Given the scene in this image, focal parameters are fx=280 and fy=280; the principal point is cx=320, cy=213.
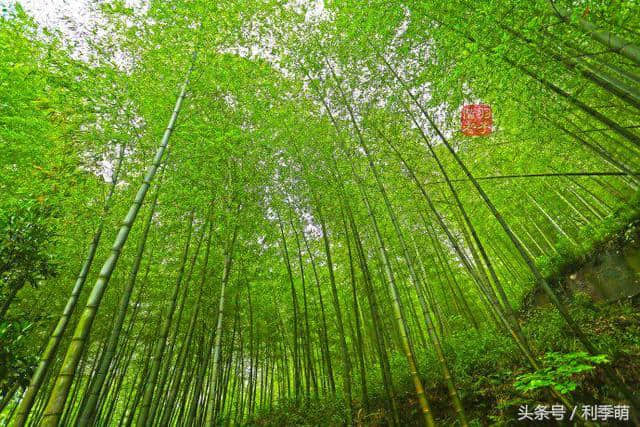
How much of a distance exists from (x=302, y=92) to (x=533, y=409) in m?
6.42

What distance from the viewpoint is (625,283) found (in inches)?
192

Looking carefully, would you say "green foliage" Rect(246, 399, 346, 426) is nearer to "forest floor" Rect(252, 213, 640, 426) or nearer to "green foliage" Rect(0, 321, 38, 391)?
"forest floor" Rect(252, 213, 640, 426)

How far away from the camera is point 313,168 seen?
6301 mm

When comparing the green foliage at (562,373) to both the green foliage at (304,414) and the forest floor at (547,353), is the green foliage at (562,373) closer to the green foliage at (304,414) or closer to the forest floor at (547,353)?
the forest floor at (547,353)

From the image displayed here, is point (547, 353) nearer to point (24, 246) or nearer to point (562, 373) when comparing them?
point (562, 373)

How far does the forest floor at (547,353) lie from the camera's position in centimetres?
329

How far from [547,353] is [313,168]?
4.89 meters

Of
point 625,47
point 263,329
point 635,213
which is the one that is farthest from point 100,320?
point 635,213

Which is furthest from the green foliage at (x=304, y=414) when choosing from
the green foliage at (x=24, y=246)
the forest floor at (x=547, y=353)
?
the green foliage at (x=24, y=246)

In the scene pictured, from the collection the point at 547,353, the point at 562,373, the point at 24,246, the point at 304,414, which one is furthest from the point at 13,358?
the point at 562,373

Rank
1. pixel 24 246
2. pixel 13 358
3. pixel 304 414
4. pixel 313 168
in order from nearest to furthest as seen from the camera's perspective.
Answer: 1. pixel 13 358
2. pixel 24 246
3. pixel 304 414
4. pixel 313 168

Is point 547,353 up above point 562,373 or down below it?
above

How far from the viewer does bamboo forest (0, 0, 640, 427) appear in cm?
299

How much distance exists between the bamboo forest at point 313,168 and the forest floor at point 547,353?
0.04 metres
